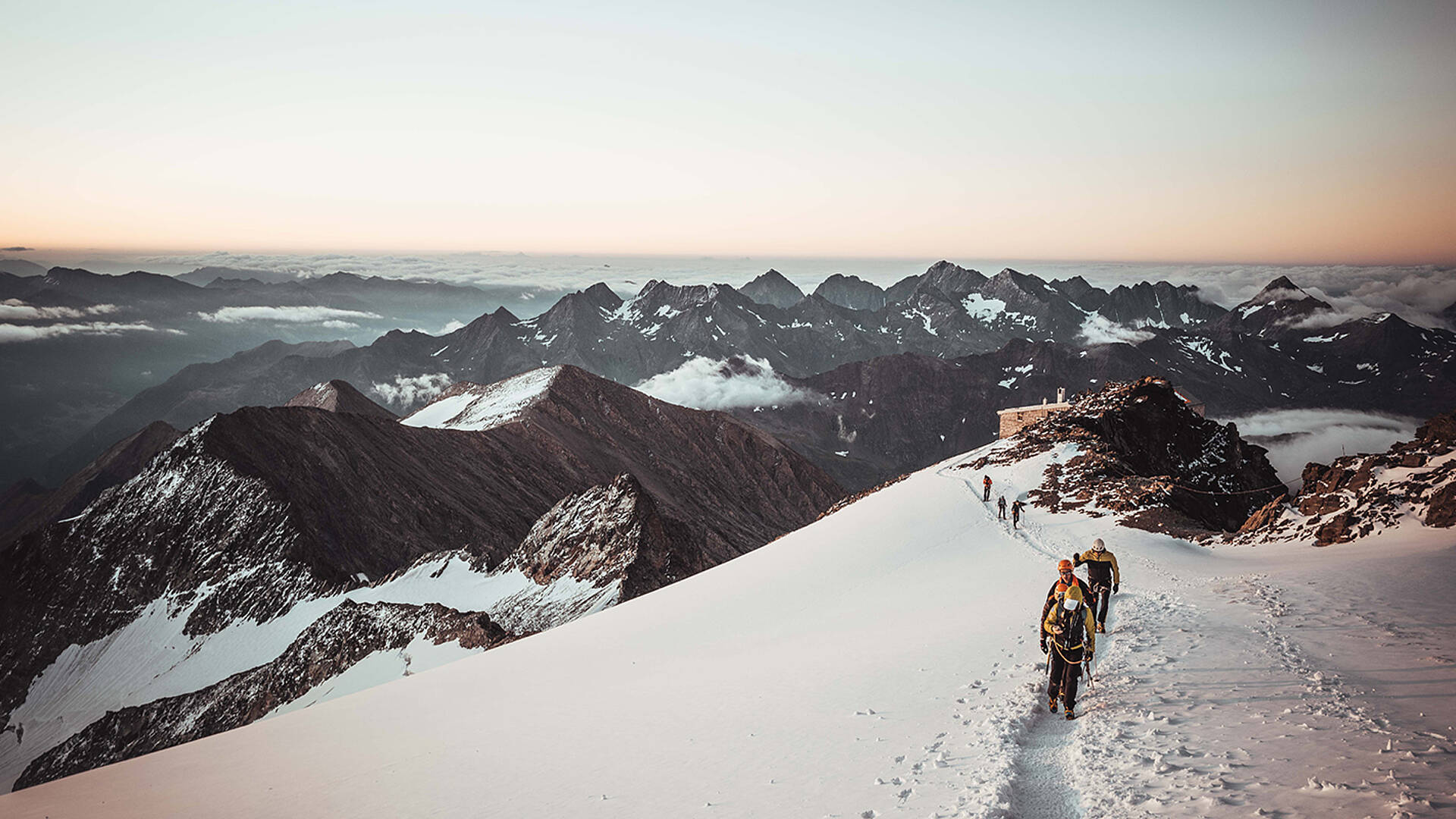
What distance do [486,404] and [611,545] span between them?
94744 millimetres

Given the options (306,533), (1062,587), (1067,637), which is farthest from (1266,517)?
(306,533)

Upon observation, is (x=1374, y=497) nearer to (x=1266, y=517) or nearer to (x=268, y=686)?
(x=1266, y=517)

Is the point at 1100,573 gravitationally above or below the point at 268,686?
above

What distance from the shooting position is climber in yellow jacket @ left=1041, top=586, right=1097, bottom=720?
959 centimetres

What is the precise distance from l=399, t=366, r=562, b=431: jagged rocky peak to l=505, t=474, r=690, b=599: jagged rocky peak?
Answer: 67504 mm

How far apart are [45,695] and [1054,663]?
73819 millimetres

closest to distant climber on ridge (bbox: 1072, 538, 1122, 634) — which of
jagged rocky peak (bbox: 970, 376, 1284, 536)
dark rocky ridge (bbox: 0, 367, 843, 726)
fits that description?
jagged rocky peak (bbox: 970, 376, 1284, 536)

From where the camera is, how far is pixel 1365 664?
10.3 metres

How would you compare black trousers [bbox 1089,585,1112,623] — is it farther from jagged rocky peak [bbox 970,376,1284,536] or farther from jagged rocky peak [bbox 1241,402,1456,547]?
jagged rocky peak [bbox 970,376,1284,536]

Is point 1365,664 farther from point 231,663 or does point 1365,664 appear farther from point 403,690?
point 231,663

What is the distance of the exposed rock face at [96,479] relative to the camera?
139 metres

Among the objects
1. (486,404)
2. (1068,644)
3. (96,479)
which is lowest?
(96,479)

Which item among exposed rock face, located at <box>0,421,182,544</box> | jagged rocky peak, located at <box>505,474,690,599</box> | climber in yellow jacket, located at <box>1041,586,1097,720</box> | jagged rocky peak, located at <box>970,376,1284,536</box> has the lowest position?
exposed rock face, located at <box>0,421,182,544</box>

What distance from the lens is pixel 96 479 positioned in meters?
147
